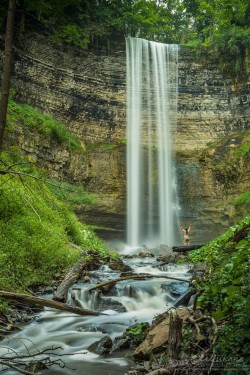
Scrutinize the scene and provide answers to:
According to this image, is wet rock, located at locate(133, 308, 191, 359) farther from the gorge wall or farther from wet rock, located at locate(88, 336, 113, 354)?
the gorge wall

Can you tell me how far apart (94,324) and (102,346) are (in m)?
1.28

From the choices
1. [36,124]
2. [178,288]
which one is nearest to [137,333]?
[178,288]

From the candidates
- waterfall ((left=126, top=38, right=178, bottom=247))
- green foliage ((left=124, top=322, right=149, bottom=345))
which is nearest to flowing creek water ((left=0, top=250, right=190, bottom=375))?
green foliage ((left=124, top=322, right=149, bottom=345))

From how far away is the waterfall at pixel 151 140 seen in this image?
973 inches

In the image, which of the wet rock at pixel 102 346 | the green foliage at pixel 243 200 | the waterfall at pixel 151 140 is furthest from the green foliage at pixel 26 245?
the green foliage at pixel 243 200

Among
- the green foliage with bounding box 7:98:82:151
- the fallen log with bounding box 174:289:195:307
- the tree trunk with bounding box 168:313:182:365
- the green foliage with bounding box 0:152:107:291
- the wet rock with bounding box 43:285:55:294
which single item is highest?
the green foliage with bounding box 7:98:82:151

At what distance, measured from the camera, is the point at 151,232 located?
81.0 feet

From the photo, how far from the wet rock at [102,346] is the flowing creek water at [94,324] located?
7 centimetres

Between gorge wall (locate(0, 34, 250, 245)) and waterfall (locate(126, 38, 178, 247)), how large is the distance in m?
0.67

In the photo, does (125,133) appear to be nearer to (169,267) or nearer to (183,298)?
(169,267)

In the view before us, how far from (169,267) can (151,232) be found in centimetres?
1302

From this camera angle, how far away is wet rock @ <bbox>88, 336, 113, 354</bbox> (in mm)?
4793

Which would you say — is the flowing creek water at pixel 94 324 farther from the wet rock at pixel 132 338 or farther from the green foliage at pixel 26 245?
the green foliage at pixel 26 245

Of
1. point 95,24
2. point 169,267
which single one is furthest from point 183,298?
point 95,24
